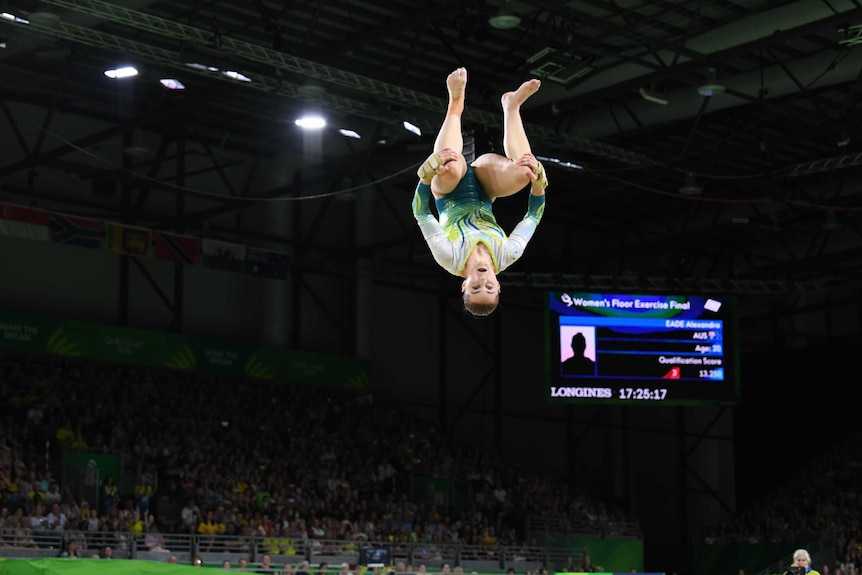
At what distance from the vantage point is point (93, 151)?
92.2 feet

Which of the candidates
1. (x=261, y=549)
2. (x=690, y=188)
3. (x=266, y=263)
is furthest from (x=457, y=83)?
(x=690, y=188)

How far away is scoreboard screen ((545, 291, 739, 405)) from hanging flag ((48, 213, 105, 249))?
9.51 meters

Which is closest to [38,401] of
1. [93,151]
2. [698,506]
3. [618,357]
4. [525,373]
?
[93,151]

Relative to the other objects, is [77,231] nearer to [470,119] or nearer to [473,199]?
[470,119]

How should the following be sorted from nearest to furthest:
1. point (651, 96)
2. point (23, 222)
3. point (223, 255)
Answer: point (651, 96) → point (23, 222) → point (223, 255)

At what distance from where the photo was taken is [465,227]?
9.82m

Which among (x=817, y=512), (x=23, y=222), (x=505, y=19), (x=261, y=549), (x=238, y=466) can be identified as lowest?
(x=261, y=549)

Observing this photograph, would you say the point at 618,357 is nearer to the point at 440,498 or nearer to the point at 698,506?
the point at 440,498

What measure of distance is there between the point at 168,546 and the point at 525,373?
16720 millimetres

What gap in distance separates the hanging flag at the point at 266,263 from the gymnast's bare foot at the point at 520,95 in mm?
17352

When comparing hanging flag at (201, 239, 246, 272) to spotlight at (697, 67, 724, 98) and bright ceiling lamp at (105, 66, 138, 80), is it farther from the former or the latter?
spotlight at (697, 67, 724, 98)

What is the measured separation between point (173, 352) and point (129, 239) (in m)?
3.49

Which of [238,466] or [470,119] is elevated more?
[470,119]

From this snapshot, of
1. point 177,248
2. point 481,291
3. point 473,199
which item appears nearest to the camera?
point 481,291
